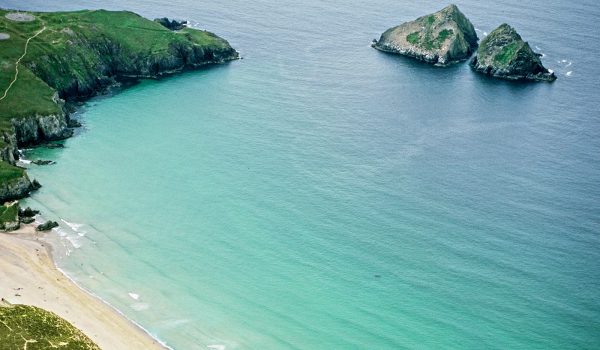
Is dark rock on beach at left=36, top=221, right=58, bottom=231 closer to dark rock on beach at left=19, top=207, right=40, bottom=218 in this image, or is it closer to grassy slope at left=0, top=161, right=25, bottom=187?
dark rock on beach at left=19, top=207, right=40, bottom=218

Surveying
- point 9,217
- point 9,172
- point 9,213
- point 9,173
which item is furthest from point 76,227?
point 9,172

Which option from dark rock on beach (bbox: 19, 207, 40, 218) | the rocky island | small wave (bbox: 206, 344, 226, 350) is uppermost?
the rocky island

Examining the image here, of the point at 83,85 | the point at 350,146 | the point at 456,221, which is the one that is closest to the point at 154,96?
the point at 83,85

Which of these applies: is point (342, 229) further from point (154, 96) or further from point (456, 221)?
point (154, 96)

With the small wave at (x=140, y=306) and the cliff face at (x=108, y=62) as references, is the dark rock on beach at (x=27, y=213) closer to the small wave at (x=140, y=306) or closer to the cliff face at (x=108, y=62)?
the small wave at (x=140, y=306)

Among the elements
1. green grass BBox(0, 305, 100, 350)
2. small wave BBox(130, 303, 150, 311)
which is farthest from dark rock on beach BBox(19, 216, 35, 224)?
green grass BBox(0, 305, 100, 350)
